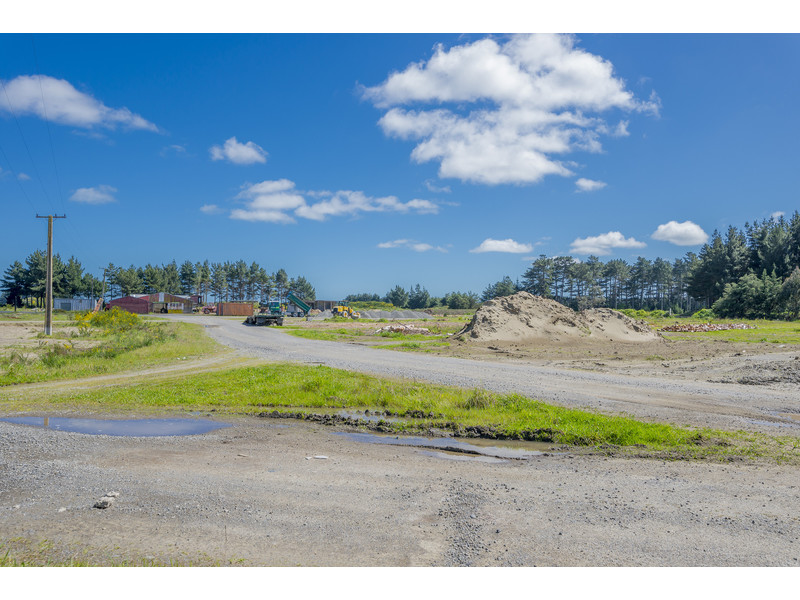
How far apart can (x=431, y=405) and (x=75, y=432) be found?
7.98 meters

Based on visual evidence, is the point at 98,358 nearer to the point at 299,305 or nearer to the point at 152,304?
the point at 299,305

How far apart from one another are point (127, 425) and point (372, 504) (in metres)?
7.58

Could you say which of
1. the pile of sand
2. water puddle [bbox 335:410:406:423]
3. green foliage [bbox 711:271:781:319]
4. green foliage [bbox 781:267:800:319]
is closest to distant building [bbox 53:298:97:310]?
the pile of sand

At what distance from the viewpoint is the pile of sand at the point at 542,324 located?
3525 cm

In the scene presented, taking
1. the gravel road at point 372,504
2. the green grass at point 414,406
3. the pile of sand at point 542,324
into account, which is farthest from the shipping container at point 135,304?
the gravel road at point 372,504

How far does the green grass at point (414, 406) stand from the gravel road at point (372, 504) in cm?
113

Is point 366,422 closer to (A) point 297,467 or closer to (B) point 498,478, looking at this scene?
(A) point 297,467

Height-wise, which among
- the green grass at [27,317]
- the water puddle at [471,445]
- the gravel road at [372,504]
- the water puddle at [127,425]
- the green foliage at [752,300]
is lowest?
the green grass at [27,317]

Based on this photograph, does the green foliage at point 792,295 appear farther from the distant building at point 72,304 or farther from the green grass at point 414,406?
the distant building at point 72,304

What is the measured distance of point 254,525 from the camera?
5453 mm

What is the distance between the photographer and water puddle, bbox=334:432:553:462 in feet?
29.7

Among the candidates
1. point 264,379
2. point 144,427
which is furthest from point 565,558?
point 264,379

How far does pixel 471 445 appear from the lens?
970 centimetres

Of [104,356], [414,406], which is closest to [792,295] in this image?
[414,406]
